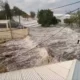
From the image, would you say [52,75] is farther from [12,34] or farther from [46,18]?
[46,18]

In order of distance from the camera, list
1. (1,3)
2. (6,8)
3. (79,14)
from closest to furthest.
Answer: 1. (79,14)
2. (6,8)
3. (1,3)

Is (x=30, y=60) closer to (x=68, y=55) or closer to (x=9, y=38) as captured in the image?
(x=68, y=55)

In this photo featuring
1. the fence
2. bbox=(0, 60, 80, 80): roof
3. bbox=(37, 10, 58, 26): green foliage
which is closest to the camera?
bbox=(0, 60, 80, 80): roof

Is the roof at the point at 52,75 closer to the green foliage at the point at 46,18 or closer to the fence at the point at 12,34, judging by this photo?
the fence at the point at 12,34

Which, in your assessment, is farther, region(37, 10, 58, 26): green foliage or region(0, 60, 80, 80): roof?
region(37, 10, 58, 26): green foliage

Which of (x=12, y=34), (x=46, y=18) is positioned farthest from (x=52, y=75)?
(x=46, y=18)

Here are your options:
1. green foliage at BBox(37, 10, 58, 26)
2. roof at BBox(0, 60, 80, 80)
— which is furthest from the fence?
roof at BBox(0, 60, 80, 80)

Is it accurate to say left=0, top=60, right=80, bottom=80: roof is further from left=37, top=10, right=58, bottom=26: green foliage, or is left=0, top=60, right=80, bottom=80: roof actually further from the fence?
left=37, top=10, right=58, bottom=26: green foliage

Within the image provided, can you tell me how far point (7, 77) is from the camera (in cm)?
392

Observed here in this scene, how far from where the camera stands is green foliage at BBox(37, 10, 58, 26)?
87.6 ft

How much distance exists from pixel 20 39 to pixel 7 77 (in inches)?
548

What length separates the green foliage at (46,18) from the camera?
2669 centimetres

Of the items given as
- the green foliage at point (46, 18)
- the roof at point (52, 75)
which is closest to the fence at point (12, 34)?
the green foliage at point (46, 18)

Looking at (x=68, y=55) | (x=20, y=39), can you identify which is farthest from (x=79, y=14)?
(x=68, y=55)
